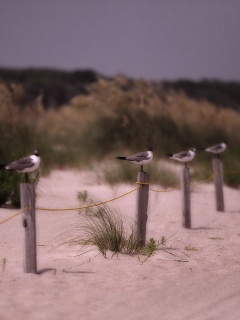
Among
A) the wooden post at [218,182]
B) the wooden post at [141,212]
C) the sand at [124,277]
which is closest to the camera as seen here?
the sand at [124,277]

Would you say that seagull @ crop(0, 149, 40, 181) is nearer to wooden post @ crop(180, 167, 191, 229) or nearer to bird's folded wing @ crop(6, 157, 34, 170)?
bird's folded wing @ crop(6, 157, 34, 170)

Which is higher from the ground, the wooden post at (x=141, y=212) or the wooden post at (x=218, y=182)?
the wooden post at (x=141, y=212)

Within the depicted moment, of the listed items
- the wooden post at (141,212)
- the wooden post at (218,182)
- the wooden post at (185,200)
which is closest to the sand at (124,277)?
the wooden post at (185,200)

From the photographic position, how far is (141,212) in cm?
598

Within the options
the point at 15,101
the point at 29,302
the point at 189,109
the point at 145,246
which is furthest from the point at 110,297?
the point at 189,109

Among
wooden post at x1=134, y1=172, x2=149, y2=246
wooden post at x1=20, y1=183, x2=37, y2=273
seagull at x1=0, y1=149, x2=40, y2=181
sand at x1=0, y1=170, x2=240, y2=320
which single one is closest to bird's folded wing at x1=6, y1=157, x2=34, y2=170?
seagull at x1=0, y1=149, x2=40, y2=181

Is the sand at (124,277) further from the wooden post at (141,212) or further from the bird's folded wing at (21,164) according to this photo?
the bird's folded wing at (21,164)

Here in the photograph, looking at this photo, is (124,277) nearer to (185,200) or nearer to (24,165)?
(24,165)

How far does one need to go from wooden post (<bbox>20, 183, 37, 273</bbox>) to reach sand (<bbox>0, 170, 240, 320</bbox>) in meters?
0.15

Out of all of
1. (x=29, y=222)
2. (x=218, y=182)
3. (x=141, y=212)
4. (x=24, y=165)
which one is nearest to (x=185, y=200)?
(x=218, y=182)

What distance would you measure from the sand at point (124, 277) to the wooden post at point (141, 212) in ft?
0.96

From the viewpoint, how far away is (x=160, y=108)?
14.0 m

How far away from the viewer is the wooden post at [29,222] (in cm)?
484

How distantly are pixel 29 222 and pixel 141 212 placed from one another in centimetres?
153
